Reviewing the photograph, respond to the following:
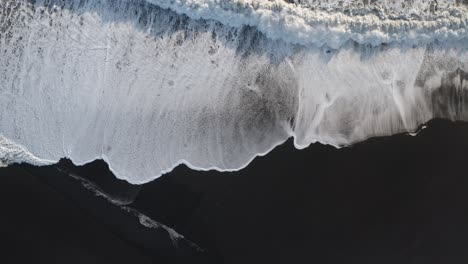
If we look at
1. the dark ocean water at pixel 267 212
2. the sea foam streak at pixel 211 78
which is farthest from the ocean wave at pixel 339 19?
the dark ocean water at pixel 267 212

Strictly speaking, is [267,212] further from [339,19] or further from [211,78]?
[339,19]

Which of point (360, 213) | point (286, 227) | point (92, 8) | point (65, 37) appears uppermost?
point (92, 8)

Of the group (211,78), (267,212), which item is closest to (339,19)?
(211,78)

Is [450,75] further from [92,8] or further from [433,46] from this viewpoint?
[92,8]

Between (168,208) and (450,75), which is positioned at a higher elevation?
(450,75)

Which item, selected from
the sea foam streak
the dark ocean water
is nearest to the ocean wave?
the sea foam streak

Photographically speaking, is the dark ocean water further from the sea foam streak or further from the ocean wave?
the ocean wave

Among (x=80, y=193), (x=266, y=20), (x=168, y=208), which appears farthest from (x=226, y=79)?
(x=80, y=193)
